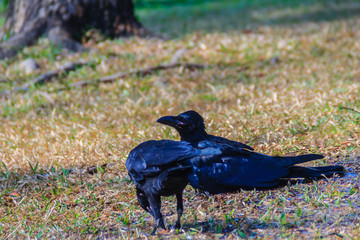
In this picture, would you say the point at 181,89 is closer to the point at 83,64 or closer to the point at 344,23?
the point at 83,64

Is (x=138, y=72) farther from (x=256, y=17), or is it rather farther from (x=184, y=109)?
(x=256, y=17)

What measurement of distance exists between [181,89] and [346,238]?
3.90m

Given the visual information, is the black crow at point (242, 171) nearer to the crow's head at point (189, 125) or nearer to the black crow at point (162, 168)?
the black crow at point (162, 168)

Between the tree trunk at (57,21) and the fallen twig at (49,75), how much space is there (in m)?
0.72

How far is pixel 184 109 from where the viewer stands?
540 cm

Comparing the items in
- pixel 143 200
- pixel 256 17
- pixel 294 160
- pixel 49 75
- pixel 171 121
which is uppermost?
pixel 256 17

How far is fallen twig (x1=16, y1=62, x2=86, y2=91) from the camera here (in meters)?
6.50

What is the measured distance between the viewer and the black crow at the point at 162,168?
279cm

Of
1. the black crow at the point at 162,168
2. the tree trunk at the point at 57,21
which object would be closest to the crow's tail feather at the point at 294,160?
the black crow at the point at 162,168

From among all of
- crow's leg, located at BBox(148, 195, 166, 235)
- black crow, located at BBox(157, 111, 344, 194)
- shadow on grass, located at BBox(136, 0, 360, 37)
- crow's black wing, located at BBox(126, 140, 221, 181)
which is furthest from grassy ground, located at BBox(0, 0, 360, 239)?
shadow on grass, located at BBox(136, 0, 360, 37)

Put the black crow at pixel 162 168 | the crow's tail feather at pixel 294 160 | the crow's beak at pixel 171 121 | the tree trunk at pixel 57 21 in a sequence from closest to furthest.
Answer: the black crow at pixel 162 168, the crow's tail feather at pixel 294 160, the crow's beak at pixel 171 121, the tree trunk at pixel 57 21

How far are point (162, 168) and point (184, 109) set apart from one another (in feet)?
8.56

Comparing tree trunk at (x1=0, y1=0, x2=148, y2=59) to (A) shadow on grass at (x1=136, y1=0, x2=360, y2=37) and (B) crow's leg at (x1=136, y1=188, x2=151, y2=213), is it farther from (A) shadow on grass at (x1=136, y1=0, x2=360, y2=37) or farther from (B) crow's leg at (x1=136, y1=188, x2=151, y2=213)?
(B) crow's leg at (x1=136, y1=188, x2=151, y2=213)

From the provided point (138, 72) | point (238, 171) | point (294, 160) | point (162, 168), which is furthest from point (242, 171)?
point (138, 72)
